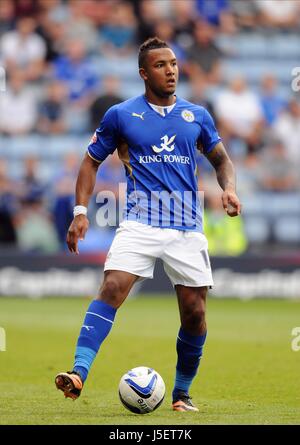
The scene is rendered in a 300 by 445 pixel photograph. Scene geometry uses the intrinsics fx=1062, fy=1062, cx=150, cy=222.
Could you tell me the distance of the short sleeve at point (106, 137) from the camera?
721 centimetres

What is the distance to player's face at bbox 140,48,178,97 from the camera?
7188mm

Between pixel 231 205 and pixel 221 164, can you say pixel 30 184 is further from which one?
pixel 231 205

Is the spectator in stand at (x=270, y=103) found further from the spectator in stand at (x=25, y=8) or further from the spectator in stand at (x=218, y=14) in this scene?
the spectator in stand at (x=25, y=8)

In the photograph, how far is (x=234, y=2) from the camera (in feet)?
66.8

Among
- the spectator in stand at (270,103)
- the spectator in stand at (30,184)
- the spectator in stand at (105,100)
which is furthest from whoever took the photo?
the spectator in stand at (270,103)

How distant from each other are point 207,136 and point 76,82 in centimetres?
1102

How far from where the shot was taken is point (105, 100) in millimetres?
17781

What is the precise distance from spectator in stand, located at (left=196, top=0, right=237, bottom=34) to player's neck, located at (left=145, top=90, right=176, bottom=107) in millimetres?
12490

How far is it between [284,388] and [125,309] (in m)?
6.93

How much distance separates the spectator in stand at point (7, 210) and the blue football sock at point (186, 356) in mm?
9669

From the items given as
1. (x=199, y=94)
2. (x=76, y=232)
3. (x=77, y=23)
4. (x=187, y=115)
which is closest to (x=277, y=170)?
(x=199, y=94)

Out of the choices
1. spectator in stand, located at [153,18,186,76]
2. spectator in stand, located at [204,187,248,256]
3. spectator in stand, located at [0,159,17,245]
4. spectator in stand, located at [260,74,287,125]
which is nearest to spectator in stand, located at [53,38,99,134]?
spectator in stand, located at [153,18,186,76]

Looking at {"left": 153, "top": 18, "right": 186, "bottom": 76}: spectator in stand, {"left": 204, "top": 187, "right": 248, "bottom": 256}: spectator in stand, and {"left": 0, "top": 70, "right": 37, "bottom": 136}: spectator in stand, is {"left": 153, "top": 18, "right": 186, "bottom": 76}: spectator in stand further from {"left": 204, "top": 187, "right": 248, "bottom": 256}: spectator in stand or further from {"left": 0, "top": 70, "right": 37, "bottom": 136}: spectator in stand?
{"left": 204, "top": 187, "right": 248, "bottom": 256}: spectator in stand

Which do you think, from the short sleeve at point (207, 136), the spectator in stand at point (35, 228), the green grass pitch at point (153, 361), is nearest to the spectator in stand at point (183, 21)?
the spectator in stand at point (35, 228)
